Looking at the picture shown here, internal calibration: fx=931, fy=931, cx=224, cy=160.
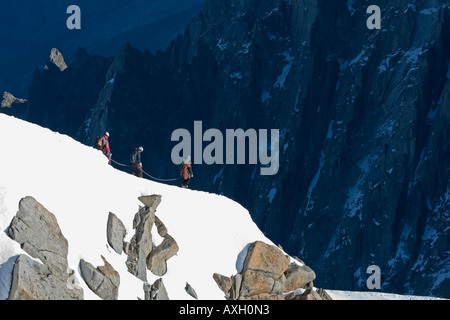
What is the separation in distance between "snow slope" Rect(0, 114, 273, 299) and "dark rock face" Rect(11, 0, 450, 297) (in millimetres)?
97613

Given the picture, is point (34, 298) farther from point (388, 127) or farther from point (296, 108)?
point (296, 108)

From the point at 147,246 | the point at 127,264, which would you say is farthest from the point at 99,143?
the point at 127,264

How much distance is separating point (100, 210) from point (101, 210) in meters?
0.07

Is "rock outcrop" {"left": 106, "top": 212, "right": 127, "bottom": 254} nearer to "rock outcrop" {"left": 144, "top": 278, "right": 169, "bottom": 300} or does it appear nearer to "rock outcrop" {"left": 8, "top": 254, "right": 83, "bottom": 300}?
"rock outcrop" {"left": 144, "top": 278, "right": 169, "bottom": 300}

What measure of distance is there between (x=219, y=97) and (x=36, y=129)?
153 meters

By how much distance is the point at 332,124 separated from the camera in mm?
178250

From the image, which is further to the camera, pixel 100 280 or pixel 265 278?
pixel 265 278

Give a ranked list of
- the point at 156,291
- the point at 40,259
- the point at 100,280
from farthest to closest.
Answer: the point at 156,291, the point at 100,280, the point at 40,259

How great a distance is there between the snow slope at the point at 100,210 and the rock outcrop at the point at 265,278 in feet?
1.74

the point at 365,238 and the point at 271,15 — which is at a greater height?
the point at 271,15

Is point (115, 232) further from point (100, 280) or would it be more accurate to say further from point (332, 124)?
point (332, 124)

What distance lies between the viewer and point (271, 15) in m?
187

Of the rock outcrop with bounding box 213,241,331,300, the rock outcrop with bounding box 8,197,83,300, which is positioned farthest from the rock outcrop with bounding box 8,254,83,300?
the rock outcrop with bounding box 213,241,331,300
